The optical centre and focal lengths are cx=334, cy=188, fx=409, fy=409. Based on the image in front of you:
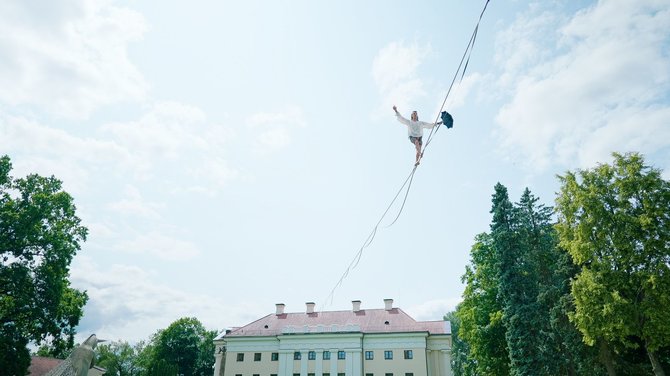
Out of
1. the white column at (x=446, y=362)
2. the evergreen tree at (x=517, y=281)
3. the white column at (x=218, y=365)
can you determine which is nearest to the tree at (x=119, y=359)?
the white column at (x=218, y=365)

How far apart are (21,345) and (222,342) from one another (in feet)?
80.1

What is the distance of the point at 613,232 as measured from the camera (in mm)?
20500

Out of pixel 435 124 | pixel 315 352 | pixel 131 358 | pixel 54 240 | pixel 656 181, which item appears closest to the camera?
pixel 435 124

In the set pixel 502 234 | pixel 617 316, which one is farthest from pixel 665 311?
pixel 502 234

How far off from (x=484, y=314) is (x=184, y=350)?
121 ft

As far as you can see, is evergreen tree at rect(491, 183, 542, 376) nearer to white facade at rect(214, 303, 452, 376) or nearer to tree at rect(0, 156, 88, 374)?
white facade at rect(214, 303, 452, 376)

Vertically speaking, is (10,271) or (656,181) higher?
(656,181)

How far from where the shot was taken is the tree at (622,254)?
61.4 ft

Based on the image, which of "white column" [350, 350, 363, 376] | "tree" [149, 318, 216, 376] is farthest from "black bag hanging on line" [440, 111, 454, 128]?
"tree" [149, 318, 216, 376]

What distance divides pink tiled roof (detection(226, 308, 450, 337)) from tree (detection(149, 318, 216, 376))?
9.94 metres

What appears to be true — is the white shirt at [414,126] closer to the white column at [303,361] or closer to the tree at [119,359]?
the white column at [303,361]

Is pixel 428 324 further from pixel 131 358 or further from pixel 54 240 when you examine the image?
pixel 131 358

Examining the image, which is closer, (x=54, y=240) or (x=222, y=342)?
(x=54, y=240)

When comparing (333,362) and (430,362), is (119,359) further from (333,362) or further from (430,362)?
(430,362)
